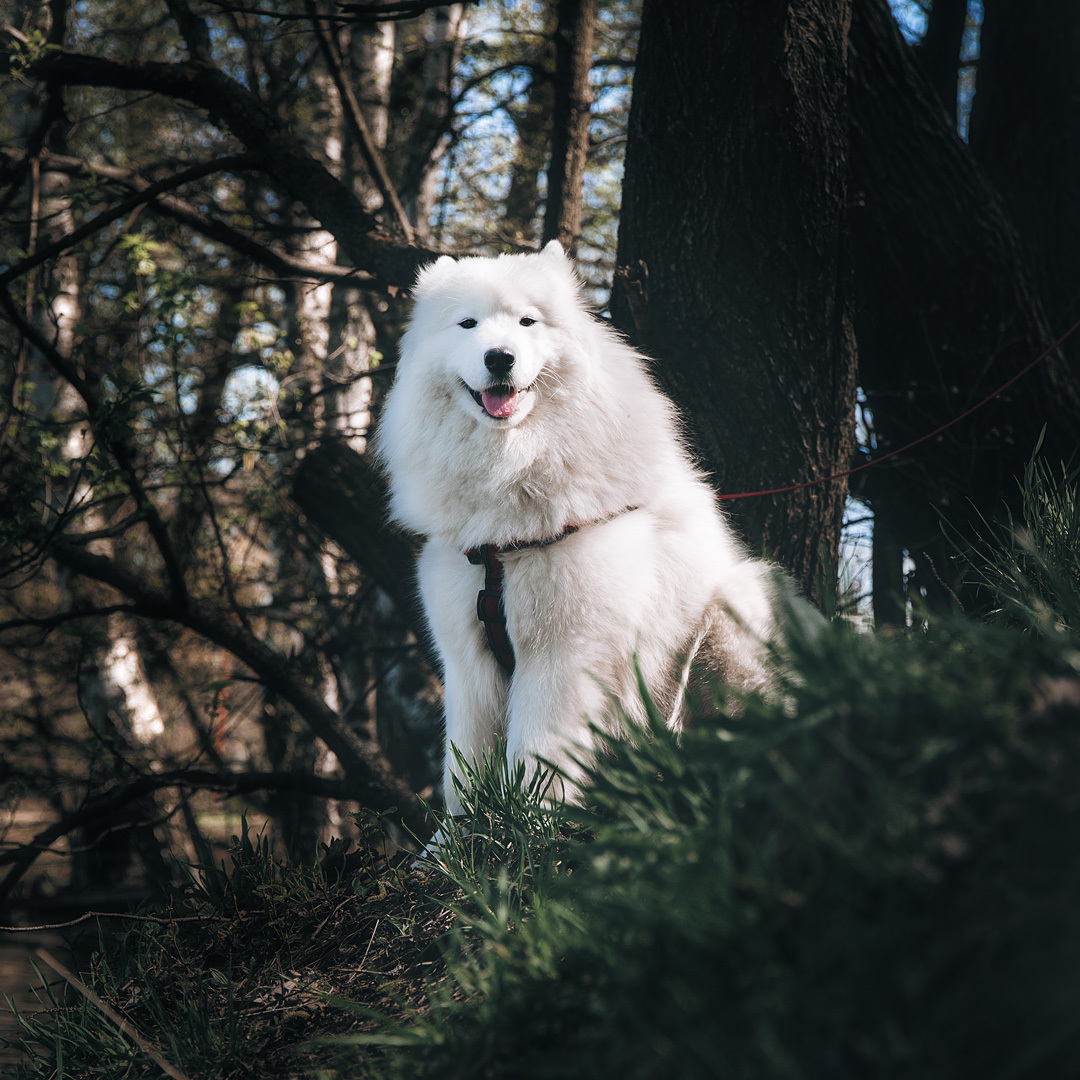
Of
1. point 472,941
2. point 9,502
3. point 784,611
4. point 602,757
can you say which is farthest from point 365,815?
point 9,502

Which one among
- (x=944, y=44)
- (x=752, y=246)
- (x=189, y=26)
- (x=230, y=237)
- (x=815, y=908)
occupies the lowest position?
(x=815, y=908)

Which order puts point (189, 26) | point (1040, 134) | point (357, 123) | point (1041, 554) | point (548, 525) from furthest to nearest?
1. point (1040, 134)
2. point (357, 123)
3. point (189, 26)
4. point (548, 525)
5. point (1041, 554)

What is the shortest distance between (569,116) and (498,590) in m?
3.64

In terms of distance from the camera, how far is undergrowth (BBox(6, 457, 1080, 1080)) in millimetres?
900

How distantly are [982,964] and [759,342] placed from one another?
285cm

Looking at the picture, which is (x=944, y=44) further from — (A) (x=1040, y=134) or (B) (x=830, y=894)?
(B) (x=830, y=894)

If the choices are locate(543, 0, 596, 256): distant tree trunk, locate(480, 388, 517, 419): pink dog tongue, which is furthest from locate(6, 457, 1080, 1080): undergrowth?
locate(543, 0, 596, 256): distant tree trunk

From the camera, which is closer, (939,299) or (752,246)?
(752,246)

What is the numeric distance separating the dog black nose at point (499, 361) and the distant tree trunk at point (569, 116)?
8.03ft

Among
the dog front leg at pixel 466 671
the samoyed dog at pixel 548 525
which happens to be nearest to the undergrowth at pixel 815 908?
the samoyed dog at pixel 548 525

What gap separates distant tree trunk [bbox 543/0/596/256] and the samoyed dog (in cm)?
210

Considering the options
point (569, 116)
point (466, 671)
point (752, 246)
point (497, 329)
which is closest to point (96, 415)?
point (497, 329)

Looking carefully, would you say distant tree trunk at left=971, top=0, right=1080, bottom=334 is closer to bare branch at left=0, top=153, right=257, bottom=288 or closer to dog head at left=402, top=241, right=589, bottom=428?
dog head at left=402, top=241, right=589, bottom=428

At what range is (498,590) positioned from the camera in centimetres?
273
